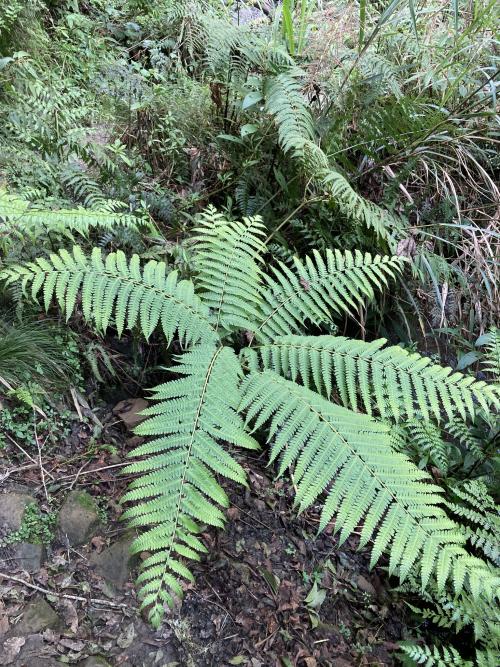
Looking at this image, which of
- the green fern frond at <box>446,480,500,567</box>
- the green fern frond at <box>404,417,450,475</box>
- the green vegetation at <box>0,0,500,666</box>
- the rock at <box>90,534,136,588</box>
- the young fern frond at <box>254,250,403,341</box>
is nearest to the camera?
the green vegetation at <box>0,0,500,666</box>

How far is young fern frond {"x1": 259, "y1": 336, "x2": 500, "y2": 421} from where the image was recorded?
1911 mm

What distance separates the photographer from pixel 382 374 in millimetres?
1978

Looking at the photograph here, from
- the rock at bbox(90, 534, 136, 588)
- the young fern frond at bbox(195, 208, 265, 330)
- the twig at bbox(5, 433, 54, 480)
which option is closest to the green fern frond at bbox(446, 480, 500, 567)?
the young fern frond at bbox(195, 208, 265, 330)

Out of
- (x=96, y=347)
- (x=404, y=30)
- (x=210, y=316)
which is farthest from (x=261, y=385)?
(x=404, y=30)

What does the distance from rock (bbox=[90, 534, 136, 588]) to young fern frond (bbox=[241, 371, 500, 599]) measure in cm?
71

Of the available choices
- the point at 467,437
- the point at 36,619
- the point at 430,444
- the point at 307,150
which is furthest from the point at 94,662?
the point at 307,150

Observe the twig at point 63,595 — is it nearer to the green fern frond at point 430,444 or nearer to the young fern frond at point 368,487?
the young fern frond at point 368,487

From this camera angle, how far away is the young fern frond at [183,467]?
54.9 inches

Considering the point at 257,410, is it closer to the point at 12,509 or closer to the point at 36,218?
the point at 12,509

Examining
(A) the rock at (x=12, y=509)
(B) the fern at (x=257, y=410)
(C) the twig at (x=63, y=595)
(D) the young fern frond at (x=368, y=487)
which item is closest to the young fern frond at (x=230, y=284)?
(B) the fern at (x=257, y=410)

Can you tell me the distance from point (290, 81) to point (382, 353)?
175 cm

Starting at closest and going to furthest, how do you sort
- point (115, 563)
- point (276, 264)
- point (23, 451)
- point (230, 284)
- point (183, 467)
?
point (183, 467) < point (115, 563) < point (23, 451) < point (230, 284) < point (276, 264)

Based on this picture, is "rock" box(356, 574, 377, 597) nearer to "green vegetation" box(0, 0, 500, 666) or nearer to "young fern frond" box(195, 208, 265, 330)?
"green vegetation" box(0, 0, 500, 666)

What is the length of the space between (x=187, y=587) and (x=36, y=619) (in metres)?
0.55
